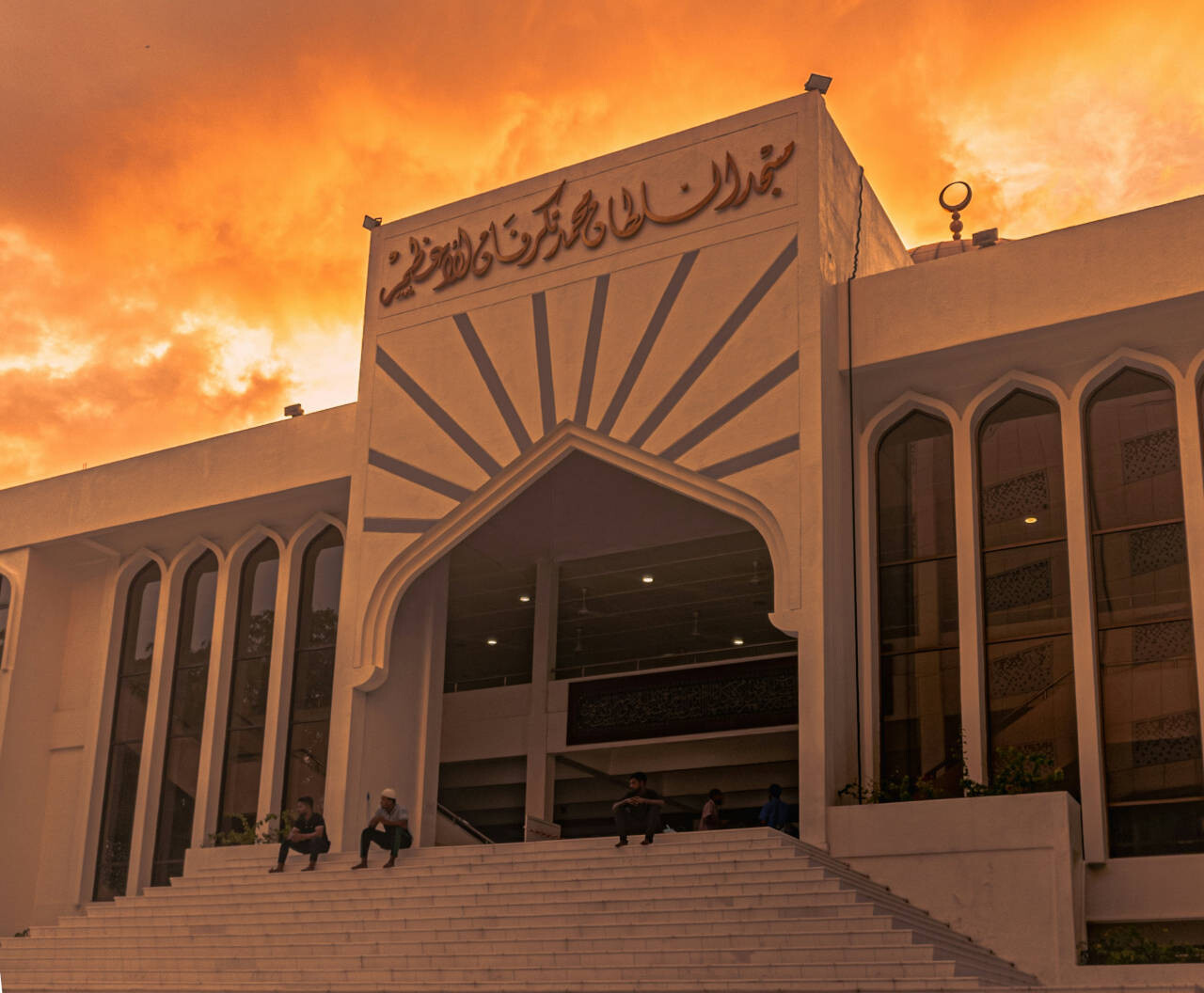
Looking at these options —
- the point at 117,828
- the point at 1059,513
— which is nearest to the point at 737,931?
the point at 1059,513

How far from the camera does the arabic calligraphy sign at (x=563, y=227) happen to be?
14.8 meters

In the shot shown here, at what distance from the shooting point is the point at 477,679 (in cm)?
1902

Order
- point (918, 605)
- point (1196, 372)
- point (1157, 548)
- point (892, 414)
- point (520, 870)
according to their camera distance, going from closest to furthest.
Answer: point (520, 870) → point (1157, 548) → point (1196, 372) → point (918, 605) → point (892, 414)

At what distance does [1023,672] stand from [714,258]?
497 centimetres

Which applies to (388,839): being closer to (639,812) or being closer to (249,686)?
(639,812)

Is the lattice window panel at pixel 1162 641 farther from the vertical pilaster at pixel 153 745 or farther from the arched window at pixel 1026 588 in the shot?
the vertical pilaster at pixel 153 745

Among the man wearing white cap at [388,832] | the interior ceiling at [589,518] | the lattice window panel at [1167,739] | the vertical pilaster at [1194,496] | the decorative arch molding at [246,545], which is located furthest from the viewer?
the decorative arch molding at [246,545]

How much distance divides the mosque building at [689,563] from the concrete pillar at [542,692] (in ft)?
0.15

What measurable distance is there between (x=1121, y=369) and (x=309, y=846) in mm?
8681

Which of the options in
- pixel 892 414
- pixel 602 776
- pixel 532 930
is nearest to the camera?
pixel 532 930

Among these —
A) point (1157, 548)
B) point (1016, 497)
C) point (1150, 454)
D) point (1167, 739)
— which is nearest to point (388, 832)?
point (1016, 497)

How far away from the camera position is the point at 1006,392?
14.0 metres

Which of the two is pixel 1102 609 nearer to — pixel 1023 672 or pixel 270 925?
pixel 1023 672

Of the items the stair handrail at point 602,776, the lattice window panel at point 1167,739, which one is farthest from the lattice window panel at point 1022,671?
the stair handrail at point 602,776
